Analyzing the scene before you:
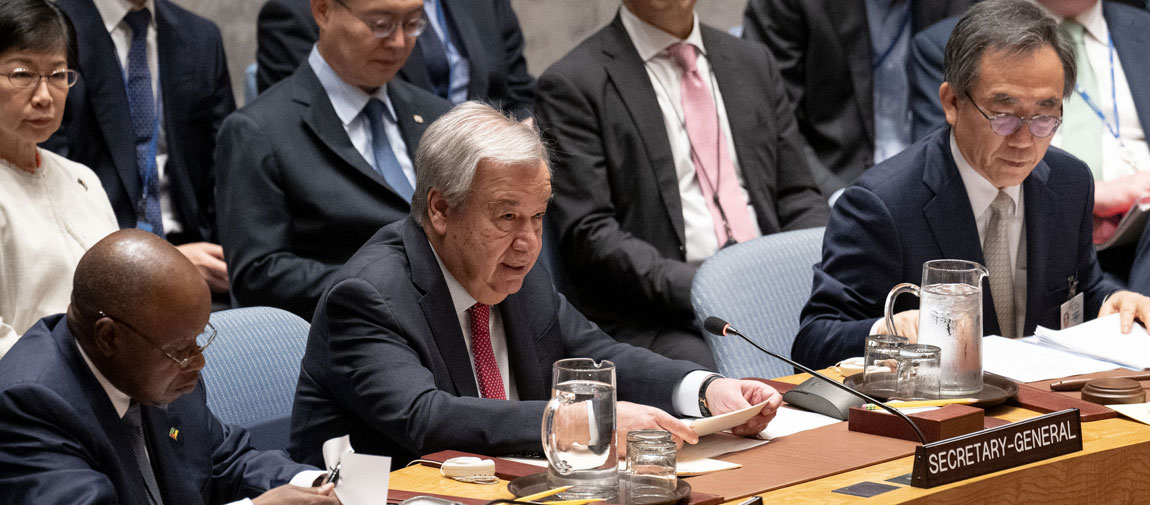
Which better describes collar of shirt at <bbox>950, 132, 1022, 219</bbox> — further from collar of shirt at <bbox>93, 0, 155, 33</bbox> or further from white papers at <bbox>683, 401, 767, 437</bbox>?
collar of shirt at <bbox>93, 0, 155, 33</bbox>

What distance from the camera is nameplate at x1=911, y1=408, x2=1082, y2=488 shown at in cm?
195

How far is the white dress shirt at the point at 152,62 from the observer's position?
4004mm

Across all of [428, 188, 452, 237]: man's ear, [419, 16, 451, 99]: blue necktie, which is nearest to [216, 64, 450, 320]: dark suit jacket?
[419, 16, 451, 99]: blue necktie

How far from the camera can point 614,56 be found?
4020 millimetres

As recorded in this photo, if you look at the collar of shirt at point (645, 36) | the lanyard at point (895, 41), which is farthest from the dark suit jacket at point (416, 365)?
the lanyard at point (895, 41)

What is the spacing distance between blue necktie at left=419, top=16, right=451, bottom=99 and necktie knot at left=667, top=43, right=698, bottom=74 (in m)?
0.82

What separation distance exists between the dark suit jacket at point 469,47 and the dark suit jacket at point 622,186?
46 cm

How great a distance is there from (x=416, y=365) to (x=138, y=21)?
2.17 meters

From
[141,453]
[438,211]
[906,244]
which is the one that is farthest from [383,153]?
[141,453]

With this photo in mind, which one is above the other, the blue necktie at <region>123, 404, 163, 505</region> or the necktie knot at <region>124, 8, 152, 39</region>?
the necktie knot at <region>124, 8, 152, 39</region>

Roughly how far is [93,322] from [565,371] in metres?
0.68

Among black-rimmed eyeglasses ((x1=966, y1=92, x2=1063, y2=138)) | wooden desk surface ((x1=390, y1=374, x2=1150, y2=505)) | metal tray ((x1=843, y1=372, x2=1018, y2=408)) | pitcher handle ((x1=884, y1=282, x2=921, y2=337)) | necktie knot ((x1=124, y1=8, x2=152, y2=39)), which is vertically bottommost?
wooden desk surface ((x1=390, y1=374, x2=1150, y2=505))

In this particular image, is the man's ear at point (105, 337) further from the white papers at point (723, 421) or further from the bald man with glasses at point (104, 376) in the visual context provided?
the white papers at point (723, 421)

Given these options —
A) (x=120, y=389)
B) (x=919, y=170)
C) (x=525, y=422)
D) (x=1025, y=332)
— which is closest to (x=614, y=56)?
(x=919, y=170)
